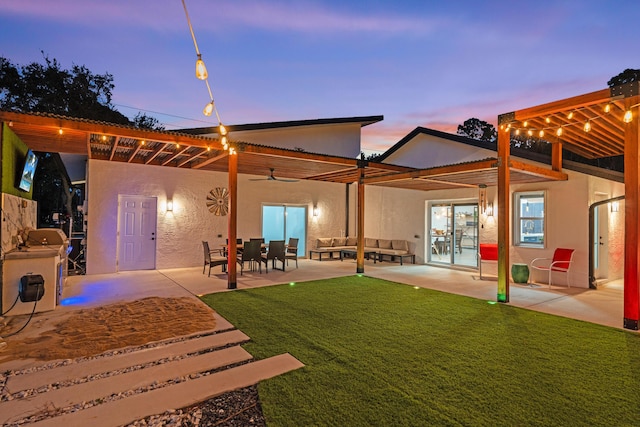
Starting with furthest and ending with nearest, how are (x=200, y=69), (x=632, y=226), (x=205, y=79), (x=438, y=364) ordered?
(x=632, y=226) < (x=205, y=79) < (x=200, y=69) < (x=438, y=364)

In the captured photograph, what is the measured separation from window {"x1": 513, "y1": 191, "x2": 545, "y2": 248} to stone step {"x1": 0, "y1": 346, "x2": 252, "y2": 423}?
24.8 feet

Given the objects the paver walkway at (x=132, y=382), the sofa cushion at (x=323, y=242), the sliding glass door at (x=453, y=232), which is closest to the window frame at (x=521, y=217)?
the sliding glass door at (x=453, y=232)

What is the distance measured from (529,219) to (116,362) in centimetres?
875

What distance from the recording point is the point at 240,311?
502cm

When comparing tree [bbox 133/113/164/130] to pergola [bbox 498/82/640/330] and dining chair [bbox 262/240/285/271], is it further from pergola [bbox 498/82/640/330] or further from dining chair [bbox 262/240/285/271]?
pergola [bbox 498/82/640/330]

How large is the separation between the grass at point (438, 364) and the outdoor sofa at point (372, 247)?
199 inches

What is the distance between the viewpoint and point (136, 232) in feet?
28.1

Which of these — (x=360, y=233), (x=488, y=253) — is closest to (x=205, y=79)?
(x=360, y=233)

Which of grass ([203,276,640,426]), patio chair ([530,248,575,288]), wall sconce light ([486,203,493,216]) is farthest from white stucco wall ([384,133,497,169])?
grass ([203,276,640,426])

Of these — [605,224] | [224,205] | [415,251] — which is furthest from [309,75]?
[605,224]

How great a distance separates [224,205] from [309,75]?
473cm

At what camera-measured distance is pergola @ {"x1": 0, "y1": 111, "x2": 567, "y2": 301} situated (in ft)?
16.4

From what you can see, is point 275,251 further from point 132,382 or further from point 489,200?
point 489,200

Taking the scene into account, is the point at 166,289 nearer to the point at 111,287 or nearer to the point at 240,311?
the point at 111,287
